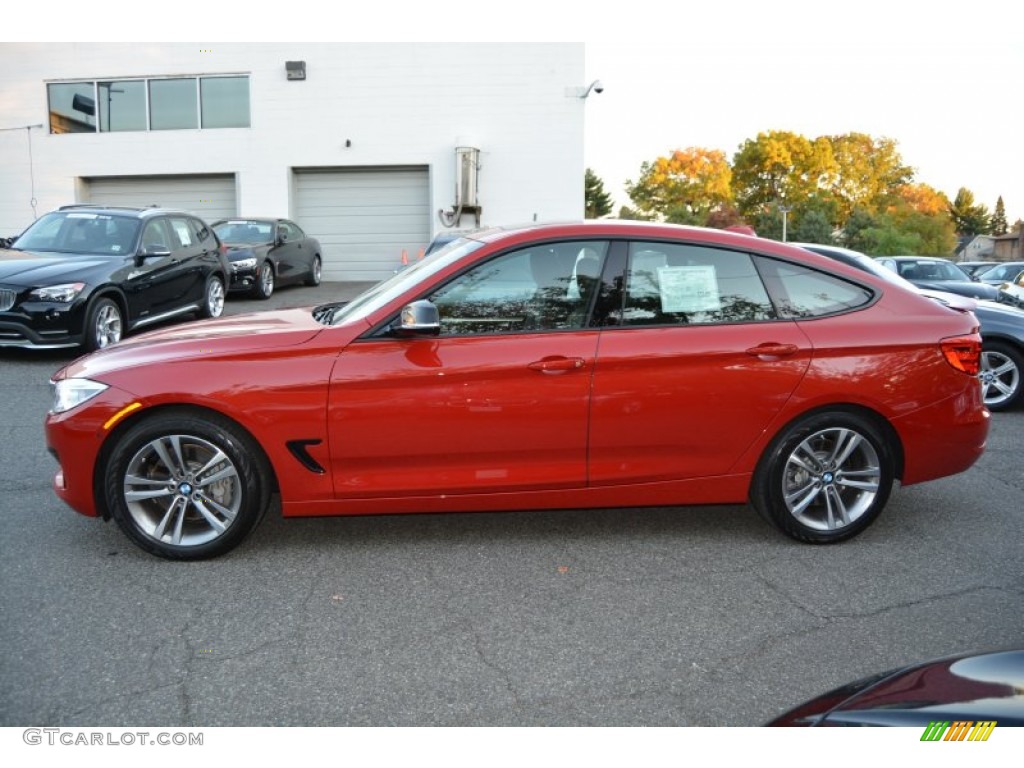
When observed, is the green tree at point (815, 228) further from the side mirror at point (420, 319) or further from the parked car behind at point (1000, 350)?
the side mirror at point (420, 319)

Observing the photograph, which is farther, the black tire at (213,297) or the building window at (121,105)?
the building window at (121,105)

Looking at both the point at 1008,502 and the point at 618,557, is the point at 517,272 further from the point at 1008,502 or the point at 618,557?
the point at 1008,502

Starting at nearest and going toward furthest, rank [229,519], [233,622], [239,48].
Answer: [233,622]
[229,519]
[239,48]

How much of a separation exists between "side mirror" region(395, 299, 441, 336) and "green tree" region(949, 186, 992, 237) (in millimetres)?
150239

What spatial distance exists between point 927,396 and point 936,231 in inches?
3230

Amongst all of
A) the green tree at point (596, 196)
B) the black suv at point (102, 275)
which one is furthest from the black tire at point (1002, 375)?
the green tree at point (596, 196)

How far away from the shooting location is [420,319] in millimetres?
4184

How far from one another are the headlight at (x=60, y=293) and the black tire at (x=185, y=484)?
20.2ft

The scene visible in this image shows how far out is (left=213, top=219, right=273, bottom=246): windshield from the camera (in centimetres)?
1764

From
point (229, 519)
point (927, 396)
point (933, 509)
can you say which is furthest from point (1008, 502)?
point (229, 519)

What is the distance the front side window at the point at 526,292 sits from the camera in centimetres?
441

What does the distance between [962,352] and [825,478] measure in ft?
3.06

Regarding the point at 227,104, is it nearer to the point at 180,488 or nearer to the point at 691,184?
the point at 180,488

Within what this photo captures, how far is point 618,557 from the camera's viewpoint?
452cm
